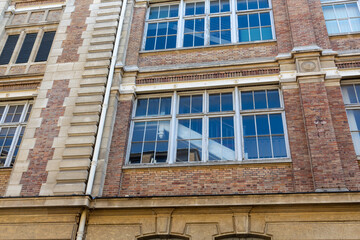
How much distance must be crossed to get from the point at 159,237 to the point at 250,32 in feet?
22.6

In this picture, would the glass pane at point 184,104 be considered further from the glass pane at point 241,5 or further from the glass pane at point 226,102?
the glass pane at point 241,5

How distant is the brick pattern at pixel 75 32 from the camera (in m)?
11.4

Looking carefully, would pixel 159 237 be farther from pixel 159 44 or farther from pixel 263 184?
pixel 159 44

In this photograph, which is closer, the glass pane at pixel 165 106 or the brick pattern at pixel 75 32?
the glass pane at pixel 165 106

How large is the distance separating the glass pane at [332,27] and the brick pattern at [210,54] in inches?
69.9

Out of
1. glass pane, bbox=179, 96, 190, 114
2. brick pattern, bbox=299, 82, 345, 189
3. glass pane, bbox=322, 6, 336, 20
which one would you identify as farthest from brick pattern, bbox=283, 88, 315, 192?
glass pane, bbox=322, 6, 336, 20

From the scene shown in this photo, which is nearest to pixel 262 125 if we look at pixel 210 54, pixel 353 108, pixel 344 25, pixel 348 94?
pixel 353 108

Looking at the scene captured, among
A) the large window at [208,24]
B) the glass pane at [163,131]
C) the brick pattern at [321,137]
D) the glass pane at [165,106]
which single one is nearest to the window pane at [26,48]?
the large window at [208,24]

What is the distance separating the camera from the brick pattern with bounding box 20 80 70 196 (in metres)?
8.86

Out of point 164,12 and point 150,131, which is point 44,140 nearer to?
point 150,131

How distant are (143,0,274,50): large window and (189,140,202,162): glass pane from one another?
11.6ft

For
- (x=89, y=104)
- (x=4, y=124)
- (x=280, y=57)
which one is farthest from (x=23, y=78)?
(x=280, y=57)

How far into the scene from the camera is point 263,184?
26.6 ft

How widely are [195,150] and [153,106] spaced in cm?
200
